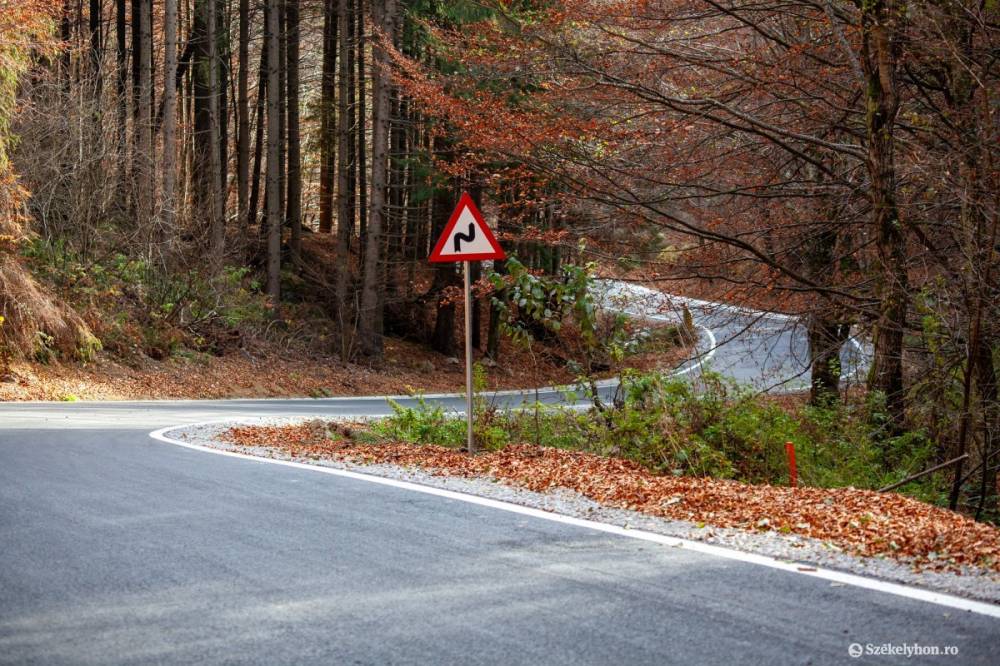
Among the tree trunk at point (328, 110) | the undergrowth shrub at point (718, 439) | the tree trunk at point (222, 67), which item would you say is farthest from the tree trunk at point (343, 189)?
the undergrowth shrub at point (718, 439)

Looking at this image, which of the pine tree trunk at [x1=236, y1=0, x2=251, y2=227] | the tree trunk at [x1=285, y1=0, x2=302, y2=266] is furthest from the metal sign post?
the tree trunk at [x1=285, y1=0, x2=302, y2=266]

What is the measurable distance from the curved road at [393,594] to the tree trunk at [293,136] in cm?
2655

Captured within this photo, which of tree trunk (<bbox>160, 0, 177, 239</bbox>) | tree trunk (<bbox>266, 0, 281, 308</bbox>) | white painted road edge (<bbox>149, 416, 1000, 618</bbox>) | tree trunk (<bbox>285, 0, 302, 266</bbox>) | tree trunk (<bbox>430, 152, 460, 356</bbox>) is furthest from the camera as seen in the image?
tree trunk (<bbox>285, 0, 302, 266</bbox>)

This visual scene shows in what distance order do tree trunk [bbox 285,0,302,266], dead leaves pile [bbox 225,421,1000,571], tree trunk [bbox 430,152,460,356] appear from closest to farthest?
dead leaves pile [bbox 225,421,1000,571]
tree trunk [bbox 430,152,460,356]
tree trunk [bbox 285,0,302,266]

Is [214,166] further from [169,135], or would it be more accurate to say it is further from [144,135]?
[169,135]

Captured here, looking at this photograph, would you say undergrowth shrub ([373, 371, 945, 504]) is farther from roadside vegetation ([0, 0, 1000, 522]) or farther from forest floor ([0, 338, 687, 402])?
forest floor ([0, 338, 687, 402])

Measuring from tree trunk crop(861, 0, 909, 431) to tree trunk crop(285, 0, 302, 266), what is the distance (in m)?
25.4

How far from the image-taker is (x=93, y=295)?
22609mm

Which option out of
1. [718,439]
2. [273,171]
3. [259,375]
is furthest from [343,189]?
[718,439]

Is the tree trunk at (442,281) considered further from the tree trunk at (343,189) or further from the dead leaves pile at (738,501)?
the dead leaves pile at (738,501)

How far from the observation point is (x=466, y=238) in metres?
10.5

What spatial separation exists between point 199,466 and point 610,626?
256 inches

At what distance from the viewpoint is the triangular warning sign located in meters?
10.4

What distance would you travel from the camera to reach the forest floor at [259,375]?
63.8 feet
